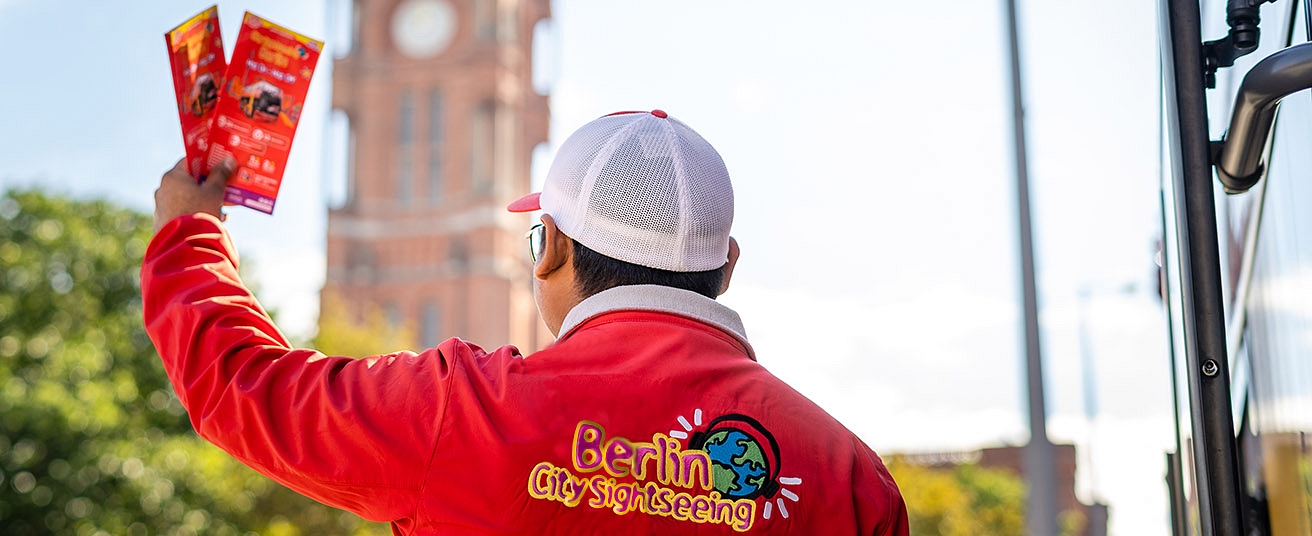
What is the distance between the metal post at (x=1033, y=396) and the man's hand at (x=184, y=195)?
8.16 meters

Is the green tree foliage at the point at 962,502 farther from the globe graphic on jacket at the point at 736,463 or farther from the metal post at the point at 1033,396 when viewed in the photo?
the globe graphic on jacket at the point at 736,463

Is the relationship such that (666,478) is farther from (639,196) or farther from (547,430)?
(639,196)

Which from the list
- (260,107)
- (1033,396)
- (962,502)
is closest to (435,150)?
(962,502)

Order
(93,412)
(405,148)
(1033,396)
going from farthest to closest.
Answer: (405,148), (93,412), (1033,396)

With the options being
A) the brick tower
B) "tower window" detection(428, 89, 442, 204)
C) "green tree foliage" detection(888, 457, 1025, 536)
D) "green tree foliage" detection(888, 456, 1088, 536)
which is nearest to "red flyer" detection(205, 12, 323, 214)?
"green tree foliage" detection(888, 456, 1088, 536)

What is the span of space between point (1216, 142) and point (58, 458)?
68.8 feet

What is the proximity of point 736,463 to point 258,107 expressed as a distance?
1.07 metres

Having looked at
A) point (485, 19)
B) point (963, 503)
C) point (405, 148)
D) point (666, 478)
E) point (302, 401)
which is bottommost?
point (963, 503)

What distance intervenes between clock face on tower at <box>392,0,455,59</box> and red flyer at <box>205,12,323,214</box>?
2773 inches

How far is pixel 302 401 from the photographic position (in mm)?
1944

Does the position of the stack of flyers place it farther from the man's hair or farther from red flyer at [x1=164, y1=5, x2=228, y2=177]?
the man's hair

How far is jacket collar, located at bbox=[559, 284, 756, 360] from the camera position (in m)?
2.05

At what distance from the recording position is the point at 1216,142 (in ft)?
6.52

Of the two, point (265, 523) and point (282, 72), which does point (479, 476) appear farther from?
point (265, 523)
